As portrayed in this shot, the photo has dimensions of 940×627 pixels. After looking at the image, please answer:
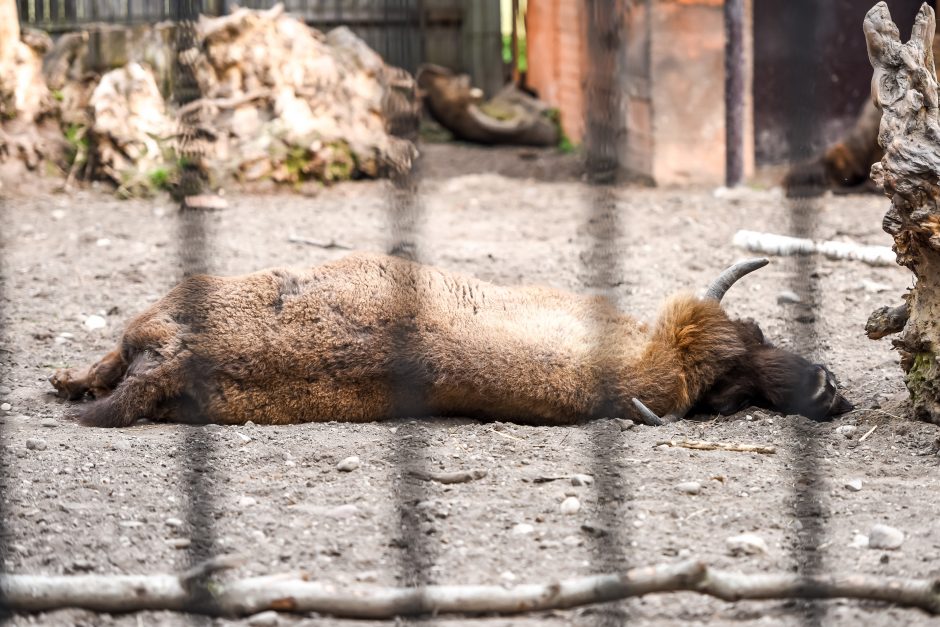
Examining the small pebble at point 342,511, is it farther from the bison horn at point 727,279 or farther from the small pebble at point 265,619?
the bison horn at point 727,279

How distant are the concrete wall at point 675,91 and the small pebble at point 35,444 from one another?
254 inches

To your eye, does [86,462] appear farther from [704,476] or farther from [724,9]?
[724,9]

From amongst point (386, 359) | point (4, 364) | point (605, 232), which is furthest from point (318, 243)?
point (386, 359)

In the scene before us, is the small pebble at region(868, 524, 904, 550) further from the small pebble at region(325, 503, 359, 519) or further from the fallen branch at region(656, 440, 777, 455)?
the small pebble at region(325, 503, 359, 519)

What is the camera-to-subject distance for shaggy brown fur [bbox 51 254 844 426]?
13.7 ft

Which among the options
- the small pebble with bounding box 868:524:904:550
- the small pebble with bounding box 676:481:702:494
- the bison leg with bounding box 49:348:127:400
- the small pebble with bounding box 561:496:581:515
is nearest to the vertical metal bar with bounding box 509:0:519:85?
the bison leg with bounding box 49:348:127:400

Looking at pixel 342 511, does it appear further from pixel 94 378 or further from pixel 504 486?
pixel 94 378

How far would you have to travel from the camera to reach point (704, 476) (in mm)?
3619

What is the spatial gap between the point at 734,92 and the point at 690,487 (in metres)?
6.15

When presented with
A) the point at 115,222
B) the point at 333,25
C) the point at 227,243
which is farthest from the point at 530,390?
the point at 333,25

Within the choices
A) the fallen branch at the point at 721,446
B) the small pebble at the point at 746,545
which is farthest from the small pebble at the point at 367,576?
the fallen branch at the point at 721,446

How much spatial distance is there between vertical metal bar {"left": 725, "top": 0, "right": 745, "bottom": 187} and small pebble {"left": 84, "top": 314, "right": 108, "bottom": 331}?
16.8ft

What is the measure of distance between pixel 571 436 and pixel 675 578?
1.49 meters

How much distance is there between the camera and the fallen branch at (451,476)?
363 cm
